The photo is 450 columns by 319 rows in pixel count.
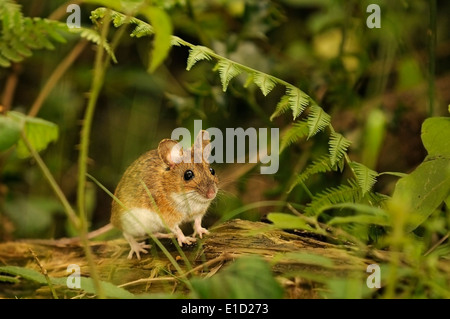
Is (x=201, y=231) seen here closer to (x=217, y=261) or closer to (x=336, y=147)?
(x=217, y=261)

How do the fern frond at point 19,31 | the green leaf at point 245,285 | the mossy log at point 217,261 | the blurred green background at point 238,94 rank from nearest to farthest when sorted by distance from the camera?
the green leaf at point 245,285 < the mossy log at point 217,261 < the fern frond at point 19,31 < the blurred green background at point 238,94

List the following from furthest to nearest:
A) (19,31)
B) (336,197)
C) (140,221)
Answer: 1. (19,31)
2. (140,221)
3. (336,197)

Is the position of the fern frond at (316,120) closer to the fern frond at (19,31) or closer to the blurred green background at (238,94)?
the blurred green background at (238,94)

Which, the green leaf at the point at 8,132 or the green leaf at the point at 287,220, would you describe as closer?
the green leaf at the point at 287,220

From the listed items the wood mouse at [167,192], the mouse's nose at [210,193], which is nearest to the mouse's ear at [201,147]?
the wood mouse at [167,192]

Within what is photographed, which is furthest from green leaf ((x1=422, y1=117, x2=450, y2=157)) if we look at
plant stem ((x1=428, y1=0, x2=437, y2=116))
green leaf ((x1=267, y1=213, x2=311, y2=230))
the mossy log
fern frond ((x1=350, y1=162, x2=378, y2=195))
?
green leaf ((x1=267, y1=213, x2=311, y2=230))

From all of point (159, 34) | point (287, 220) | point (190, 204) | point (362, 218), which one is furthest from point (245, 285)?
point (190, 204)
